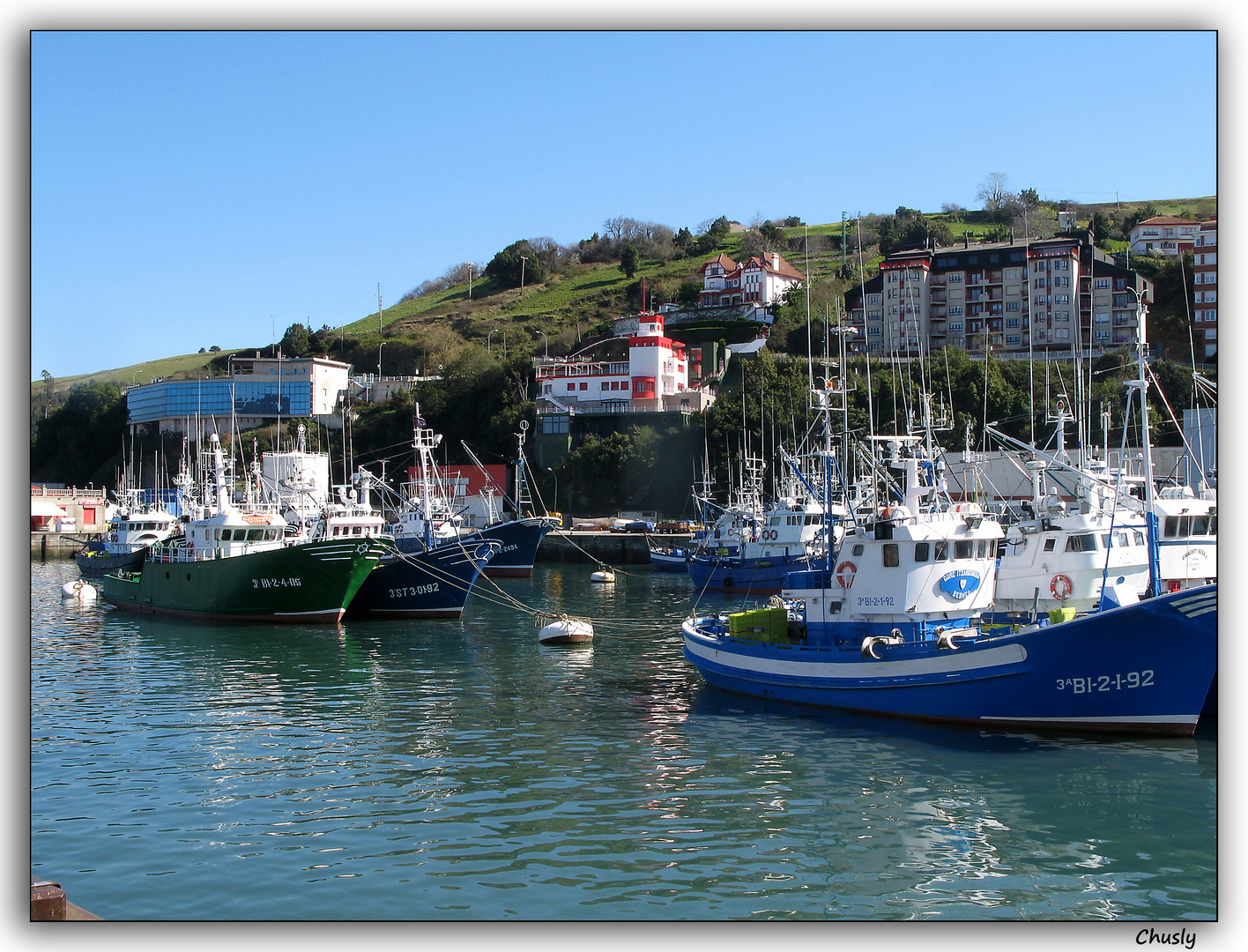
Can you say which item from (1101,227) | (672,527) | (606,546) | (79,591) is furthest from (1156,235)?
(79,591)

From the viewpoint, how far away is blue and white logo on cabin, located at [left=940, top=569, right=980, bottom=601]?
19.6 meters

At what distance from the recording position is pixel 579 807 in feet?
45.0

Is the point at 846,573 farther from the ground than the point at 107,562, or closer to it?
farther from the ground

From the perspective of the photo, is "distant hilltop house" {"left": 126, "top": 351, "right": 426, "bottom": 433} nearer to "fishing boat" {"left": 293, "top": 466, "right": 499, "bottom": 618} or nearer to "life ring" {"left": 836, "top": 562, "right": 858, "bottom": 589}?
"fishing boat" {"left": 293, "top": 466, "right": 499, "bottom": 618}

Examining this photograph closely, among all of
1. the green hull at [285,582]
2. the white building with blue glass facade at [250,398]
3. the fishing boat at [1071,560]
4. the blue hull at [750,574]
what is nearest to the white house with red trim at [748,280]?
the white building with blue glass facade at [250,398]

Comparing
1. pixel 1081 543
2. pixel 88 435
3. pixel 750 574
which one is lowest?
pixel 750 574

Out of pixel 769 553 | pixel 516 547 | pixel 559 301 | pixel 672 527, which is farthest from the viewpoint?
pixel 559 301

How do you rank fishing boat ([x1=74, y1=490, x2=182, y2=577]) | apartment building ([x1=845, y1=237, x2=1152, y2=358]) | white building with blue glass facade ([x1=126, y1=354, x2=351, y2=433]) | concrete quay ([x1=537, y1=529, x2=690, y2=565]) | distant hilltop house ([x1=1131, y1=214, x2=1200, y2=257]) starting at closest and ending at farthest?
fishing boat ([x1=74, y1=490, x2=182, y2=577])
concrete quay ([x1=537, y1=529, x2=690, y2=565])
apartment building ([x1=845, y1=237, x2=1152, y2=358])
distant hilltop house ([x1=1131, y1=214, x2=1200, y2=257])
white building with blue glass facade ([x1=126, y1=354, x2=351, y2=433])

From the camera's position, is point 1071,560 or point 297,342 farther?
point 297,342

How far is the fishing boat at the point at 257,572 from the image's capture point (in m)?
33.9

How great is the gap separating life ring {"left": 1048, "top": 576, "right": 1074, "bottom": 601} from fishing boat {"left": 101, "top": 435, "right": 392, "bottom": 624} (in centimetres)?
2096

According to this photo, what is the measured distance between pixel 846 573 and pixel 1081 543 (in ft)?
19.0

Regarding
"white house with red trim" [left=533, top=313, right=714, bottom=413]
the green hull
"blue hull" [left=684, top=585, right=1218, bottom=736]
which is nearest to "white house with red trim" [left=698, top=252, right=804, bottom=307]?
"white house with red trim" [left=533, top=313, right=714, bottom=413]

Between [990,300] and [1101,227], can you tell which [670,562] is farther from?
[1101,227]
